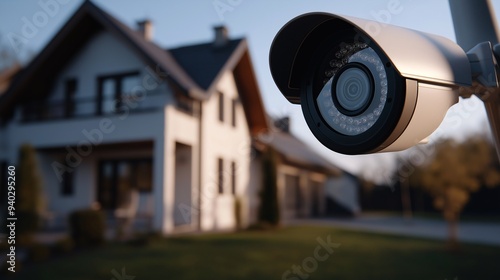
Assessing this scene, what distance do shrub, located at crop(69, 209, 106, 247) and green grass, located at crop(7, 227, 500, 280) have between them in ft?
1.23

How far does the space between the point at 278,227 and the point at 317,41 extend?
13099 mm

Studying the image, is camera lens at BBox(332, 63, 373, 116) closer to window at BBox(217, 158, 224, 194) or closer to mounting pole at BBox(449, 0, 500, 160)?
mounting pole at BBox(449, 0, 500, 160)

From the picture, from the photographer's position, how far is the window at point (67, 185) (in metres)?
14.3

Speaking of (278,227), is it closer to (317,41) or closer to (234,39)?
(234,39)

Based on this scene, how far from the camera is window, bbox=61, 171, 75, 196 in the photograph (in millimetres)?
14336

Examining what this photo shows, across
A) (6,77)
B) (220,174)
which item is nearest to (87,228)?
(220,174)

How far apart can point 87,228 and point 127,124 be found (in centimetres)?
389

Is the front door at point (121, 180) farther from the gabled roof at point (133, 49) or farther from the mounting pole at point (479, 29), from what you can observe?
the mounting pole at point (479, 29)

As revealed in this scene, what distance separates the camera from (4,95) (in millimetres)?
14156

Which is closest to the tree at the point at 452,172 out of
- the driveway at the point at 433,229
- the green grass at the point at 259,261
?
the green grass at the point at 259,261

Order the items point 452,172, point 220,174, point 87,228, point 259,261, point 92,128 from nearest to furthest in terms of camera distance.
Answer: point 259,261 → point 87,228 → point 452,172 → point 92,128 → point 220,174

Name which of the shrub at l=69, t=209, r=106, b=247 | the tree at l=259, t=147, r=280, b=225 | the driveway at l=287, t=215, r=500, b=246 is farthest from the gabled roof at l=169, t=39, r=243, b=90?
the driveway at l=287, t=215, r=500, b=246

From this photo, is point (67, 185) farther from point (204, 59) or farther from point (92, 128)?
point (204, 59)

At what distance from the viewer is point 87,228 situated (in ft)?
30.9
